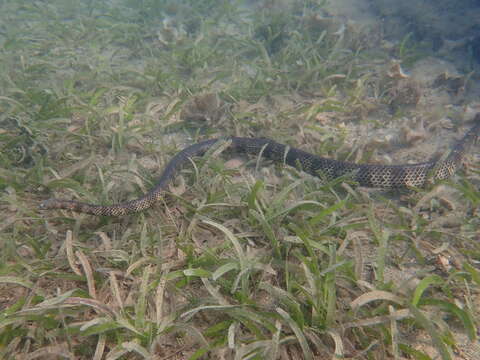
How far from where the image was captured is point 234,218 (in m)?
3.28

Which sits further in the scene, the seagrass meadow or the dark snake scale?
the dark snake scale

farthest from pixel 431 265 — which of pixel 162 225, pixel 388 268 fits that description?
pixel 162 225

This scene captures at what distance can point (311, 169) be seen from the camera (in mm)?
4148

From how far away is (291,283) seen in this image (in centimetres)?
254

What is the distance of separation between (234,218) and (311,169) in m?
1.51

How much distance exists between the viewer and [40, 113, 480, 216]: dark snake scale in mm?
3285

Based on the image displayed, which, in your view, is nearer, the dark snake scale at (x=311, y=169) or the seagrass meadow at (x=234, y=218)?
the seagrass meadow at (x=234, y=218)

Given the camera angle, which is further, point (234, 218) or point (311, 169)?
point (311, 169)

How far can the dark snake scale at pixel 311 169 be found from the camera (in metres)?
3.29

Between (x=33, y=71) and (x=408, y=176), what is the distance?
7556 mm

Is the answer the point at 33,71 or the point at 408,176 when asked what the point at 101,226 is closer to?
the point at 408,176

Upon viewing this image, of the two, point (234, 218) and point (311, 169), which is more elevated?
point (311, 169)

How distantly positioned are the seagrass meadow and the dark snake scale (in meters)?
0.13

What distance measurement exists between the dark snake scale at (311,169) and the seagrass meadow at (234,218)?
0.44 feet
